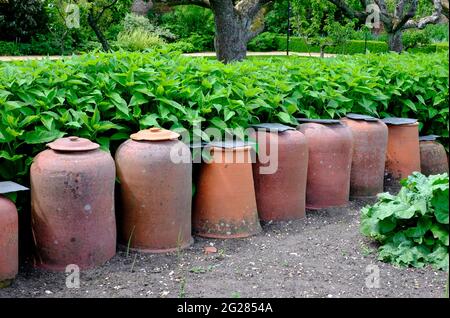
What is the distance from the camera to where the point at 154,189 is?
14.5ft

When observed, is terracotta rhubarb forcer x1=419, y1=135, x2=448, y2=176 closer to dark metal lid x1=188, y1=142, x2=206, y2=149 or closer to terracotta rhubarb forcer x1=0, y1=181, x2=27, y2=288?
dark metal lid x1=188, y1=142, x2=206, y2=149

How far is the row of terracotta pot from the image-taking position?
4.09 m

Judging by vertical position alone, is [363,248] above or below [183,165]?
below

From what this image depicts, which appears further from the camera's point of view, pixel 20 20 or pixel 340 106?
pixel 20 20

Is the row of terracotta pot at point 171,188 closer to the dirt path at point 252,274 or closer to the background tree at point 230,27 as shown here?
the dirt path at point 252,274

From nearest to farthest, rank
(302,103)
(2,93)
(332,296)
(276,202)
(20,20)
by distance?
(332,296)
(2,93)
(276,202)
(302,103)
(20,20)

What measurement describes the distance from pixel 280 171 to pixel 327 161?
547mm

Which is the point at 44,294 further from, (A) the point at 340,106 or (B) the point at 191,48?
(B) the point at 191,48

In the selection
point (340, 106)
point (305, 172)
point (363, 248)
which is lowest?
point (363, 248)

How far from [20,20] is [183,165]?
20556 millimetres

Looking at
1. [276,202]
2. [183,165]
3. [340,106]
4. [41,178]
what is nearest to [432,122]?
[340,106]

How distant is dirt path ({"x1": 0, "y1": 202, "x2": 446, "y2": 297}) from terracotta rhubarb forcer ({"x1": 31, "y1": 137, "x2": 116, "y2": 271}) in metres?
0.13

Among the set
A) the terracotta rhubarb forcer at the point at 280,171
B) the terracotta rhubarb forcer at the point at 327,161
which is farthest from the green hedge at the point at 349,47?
the terracotta rhubarb forcer at the point at 280,171

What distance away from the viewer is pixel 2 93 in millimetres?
4379
